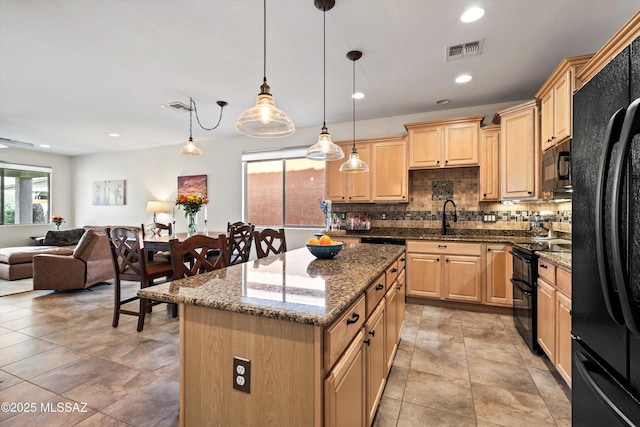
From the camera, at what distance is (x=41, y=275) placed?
4.25m

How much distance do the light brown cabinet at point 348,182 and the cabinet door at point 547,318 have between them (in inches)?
98.2

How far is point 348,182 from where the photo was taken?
4.69 m

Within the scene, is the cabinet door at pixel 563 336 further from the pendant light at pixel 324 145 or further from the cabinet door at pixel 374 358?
the pendant light at pixel 324 145

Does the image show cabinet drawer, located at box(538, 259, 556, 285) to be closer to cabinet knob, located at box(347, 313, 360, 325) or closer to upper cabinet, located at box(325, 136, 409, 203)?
cabinet knob, located at box(347, 313, 360, 325)

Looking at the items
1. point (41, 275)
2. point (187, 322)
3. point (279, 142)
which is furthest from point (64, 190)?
point (187, 322)

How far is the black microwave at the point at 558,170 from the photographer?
8.09 feet

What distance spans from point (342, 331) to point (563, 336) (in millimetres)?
1861

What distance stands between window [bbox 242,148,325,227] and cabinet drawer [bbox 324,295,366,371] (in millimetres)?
4014

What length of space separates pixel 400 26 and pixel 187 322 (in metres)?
2.60

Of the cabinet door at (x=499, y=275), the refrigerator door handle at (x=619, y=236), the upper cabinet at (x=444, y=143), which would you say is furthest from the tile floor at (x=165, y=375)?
the upper cabinet at (x=444, y=143)

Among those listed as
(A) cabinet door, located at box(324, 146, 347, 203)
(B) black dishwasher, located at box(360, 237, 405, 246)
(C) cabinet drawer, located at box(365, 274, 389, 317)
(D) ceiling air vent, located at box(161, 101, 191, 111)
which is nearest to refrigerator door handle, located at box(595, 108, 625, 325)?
(C) cabinet drawer, located at box(365, 274, 389, 317)

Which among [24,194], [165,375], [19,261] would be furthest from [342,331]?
[24,194]

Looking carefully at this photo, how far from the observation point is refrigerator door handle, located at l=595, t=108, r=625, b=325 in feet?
2.81

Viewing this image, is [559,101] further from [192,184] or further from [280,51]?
[192,184]
